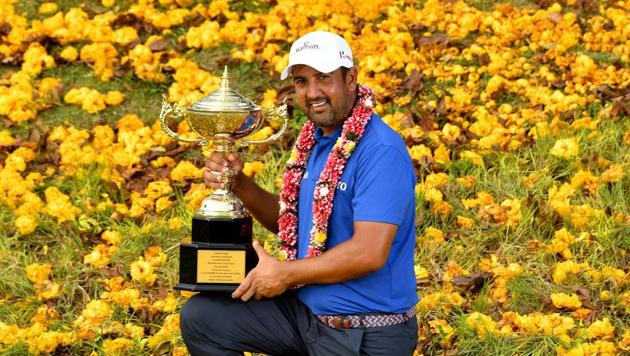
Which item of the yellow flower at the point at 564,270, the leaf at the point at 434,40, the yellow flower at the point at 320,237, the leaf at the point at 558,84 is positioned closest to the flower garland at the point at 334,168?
the yellow flower at the point at 320,237

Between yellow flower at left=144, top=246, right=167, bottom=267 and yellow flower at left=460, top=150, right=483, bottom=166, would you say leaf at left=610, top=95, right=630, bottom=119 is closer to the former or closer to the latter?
yellow flower at left=460, top=150, right=483, bottom=166

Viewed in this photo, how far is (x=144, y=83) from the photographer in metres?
7.34

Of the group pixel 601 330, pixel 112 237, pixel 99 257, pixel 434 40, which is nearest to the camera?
pixel 601 330

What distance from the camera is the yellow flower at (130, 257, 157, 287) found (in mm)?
5514

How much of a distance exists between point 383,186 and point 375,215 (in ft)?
0.35

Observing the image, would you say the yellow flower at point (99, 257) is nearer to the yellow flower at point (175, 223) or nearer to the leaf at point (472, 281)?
the yellow flower at point (175, 223)

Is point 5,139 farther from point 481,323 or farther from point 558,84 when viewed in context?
point 558,84

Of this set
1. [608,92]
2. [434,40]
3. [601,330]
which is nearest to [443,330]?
[601,330]

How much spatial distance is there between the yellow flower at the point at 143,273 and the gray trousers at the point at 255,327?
4.79 feet

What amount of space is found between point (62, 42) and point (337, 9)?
1.92 metres

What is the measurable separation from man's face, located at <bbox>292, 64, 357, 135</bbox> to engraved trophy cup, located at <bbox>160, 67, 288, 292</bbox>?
0.99 ft

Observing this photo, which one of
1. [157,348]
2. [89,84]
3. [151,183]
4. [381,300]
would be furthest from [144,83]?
[381,300]

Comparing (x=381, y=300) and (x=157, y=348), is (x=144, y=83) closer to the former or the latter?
(x=157, y=348)

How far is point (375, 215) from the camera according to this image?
3.77 m
